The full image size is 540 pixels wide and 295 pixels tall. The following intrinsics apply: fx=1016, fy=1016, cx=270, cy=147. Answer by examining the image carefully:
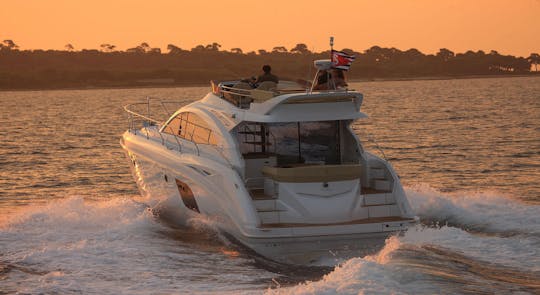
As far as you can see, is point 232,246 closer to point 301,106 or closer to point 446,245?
point 301,106

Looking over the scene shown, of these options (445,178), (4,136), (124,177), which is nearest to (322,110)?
(445,178)

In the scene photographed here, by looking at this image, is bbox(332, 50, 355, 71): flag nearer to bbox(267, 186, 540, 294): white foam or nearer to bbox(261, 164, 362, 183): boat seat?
bbox(261, 164, 362, 183): boat seat

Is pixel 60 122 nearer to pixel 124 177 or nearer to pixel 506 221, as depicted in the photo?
pixel 124 177

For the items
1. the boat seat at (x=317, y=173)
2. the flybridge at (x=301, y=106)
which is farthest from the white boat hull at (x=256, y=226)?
the flybridge at (x=301, y=106)

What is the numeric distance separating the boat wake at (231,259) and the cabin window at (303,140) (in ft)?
Answer: 5.49

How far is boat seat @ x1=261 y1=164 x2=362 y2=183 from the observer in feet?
48.1

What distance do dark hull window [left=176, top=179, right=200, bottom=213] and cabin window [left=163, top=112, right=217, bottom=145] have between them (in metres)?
0.76

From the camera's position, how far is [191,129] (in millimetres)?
17281

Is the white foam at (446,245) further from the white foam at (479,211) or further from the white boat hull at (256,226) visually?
the white boat hull at (256,226)

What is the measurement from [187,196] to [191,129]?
1296 millimetres

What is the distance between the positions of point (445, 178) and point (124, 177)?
8.50 meters

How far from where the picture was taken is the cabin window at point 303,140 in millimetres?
Result: 16078

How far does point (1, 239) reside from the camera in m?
16.3

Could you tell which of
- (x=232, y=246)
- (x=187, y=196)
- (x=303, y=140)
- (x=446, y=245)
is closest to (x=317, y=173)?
(x=303, y=140)
